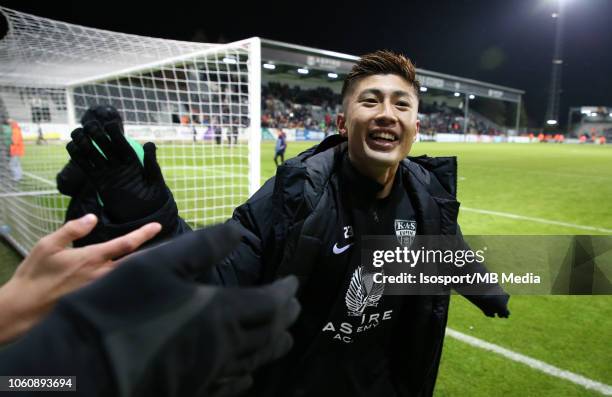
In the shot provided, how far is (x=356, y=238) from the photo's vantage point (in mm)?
1906

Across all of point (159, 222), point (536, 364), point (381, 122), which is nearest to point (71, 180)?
point (159, 222)

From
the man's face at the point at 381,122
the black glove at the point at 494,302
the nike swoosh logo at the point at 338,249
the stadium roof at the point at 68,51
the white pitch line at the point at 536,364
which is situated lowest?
the white pitch line at the point at 536,364

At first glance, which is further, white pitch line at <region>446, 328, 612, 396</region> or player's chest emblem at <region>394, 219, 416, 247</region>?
white pitch line at <region>446, 328, 612, 396</region>

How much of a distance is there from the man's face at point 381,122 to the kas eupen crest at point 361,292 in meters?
0.53

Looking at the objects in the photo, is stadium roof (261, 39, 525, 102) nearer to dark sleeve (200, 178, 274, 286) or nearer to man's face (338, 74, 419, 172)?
man's face (338, 74, 419, 172)

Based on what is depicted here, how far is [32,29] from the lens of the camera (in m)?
4.16

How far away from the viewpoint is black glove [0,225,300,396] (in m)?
0.53

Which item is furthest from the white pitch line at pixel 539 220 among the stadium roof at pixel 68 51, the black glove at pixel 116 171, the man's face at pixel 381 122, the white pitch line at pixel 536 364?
the black glove at pixel 116 171

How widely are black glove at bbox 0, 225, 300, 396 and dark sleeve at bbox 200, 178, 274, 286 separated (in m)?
0.96

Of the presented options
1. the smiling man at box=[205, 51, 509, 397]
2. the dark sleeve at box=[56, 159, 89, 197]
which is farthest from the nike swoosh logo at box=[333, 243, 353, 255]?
the dark sleeve at box=[56, 159, 89, 197]

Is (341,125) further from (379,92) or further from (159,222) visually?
(159,222)

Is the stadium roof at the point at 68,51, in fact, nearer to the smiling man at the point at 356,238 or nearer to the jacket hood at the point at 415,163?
the jacket hood at the point at 415,163

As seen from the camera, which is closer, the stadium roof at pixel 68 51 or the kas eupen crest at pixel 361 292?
the kas eupen crest at pixel 361 292

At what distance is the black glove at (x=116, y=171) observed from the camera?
5.11 ft
